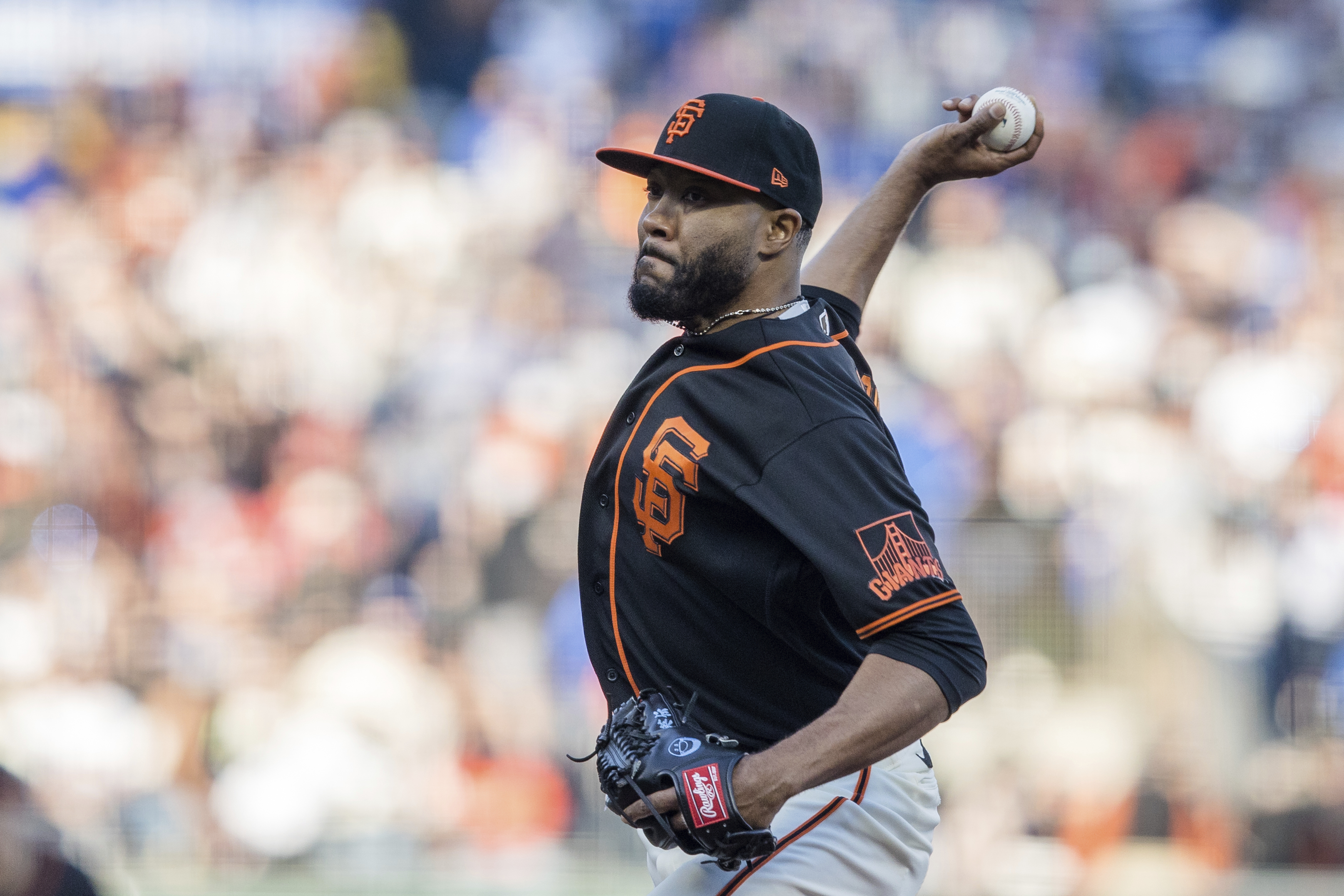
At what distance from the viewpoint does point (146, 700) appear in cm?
624

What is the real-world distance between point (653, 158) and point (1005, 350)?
14.3ft

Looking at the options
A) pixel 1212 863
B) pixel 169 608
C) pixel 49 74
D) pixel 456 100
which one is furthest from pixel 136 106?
pixel 1212 863

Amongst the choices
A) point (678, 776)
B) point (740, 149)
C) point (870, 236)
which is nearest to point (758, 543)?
point (678, 776)

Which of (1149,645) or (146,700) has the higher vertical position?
(1149,645)

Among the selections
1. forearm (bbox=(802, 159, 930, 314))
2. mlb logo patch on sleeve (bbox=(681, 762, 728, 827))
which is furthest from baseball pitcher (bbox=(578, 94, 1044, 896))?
forearm (bbox=(802, 159, 930, 314))

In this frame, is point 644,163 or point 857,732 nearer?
point 857,732

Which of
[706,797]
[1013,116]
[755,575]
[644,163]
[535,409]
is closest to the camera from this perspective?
[706,797]

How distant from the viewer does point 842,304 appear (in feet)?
9.99

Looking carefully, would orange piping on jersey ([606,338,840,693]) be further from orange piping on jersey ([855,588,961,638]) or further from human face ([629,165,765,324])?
orange piping on jersey ([855,588,961,638])

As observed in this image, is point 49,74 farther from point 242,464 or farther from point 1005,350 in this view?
point 1005,350

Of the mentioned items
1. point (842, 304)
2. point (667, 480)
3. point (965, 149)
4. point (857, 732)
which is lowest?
point (857, 732)

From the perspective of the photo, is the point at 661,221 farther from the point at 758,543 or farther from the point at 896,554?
the point at 896,554

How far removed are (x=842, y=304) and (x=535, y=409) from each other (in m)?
3.48

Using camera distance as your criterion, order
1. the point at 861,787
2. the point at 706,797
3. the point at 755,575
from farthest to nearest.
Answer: the point at 861,787, the point at 755,575, the point at 706,797
